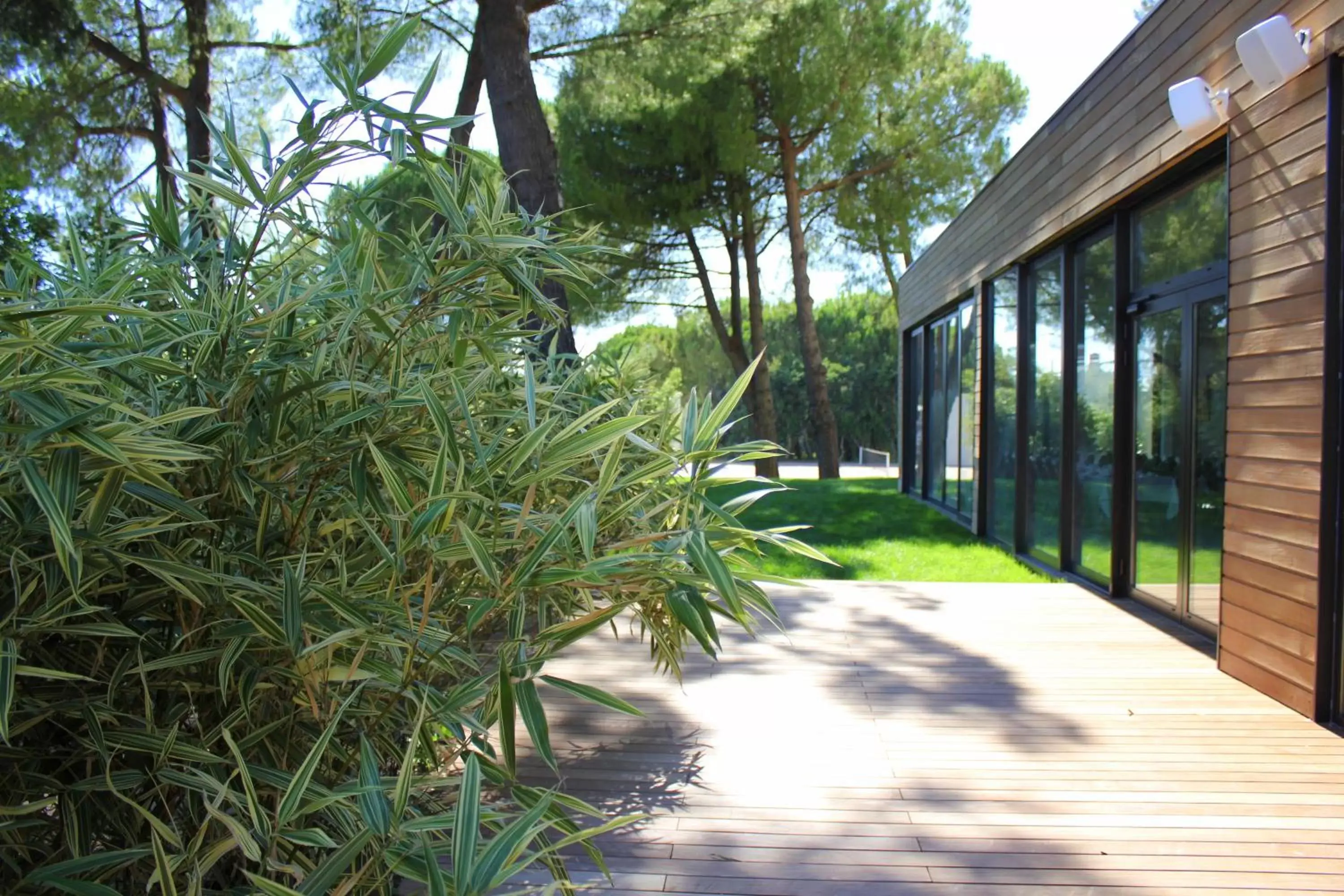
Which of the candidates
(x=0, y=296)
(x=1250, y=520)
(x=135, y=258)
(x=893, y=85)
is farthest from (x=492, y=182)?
(x=893, y=85)

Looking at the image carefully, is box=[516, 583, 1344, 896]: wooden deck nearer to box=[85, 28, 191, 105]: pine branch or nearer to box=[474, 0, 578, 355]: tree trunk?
box=[474, 0, 578, 355]: tree trunk

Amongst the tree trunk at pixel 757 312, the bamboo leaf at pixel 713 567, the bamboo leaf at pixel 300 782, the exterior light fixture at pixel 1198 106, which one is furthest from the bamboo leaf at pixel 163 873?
the tree trunk at pixel 757 312

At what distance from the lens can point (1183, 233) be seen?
450 cm

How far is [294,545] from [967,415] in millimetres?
7949

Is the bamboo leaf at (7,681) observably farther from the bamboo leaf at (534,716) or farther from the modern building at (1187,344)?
the modern building at (1187,344)

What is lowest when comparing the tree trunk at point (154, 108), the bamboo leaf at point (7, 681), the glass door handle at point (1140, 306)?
the bamboo leaf at point (7, 681)

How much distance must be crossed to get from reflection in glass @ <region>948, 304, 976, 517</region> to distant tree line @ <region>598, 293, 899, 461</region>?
1645cm

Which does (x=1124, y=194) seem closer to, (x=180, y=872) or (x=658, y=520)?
(x=658, y=520)

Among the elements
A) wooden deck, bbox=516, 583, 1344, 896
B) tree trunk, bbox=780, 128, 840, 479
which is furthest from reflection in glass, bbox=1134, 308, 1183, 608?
tree trunk, bbox=780, 128, 840, 479

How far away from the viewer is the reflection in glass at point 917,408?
11.5 meters

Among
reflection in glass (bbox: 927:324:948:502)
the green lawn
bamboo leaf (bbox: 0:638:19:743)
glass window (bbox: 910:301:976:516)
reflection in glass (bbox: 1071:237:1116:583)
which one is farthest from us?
reflection in glass (bbox: 927:324:948:502)

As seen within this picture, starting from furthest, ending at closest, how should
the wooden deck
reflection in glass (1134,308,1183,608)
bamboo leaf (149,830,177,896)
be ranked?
reflection in glass (1134,308,1183,608), the wooden deck, bamboo leaf (149,830,177,896)

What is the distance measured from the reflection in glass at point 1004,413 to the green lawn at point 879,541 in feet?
0.93

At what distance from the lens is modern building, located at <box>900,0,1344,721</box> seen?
317 cm
